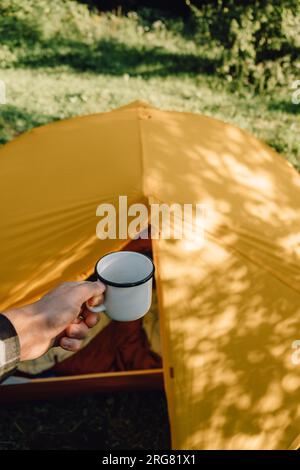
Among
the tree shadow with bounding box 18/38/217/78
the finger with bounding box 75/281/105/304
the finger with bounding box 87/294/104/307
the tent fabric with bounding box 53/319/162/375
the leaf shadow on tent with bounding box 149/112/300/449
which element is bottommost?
the tent fabric with bounding box 53/319/162/375

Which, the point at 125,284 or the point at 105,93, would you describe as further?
the point at 105,93

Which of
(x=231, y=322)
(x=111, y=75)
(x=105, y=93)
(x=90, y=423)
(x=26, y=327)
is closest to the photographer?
(x=26, y=327)

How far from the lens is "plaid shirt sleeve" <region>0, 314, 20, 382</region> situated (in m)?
1.00

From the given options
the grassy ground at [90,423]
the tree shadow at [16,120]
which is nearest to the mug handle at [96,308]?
the grassy ground at [90,423]

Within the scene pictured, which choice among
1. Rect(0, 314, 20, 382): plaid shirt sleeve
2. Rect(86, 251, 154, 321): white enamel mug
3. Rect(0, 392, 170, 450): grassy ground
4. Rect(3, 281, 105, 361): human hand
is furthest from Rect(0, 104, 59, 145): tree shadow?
Rect(0, 314, 20, 382): plaid shirt sleeve

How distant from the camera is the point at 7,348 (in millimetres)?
1010

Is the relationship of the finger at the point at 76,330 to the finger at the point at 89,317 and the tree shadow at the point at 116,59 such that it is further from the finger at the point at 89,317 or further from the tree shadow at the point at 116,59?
the tree shadow at the point at 116,59

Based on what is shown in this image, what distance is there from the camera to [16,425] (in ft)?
8.18

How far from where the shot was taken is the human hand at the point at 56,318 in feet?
3.91

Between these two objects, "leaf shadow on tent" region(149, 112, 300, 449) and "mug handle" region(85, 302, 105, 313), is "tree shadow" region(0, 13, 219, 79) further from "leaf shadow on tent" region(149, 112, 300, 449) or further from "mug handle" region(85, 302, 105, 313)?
"mug handle" region(85, 302, 105, 313)

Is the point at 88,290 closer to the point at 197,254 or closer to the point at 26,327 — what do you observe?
the point at 26,327

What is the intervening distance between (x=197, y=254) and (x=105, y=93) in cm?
414

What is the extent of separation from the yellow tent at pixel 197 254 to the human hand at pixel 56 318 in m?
0.65

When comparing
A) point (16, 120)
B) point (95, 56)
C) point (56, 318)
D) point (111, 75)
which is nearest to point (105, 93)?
point (111, 75)
